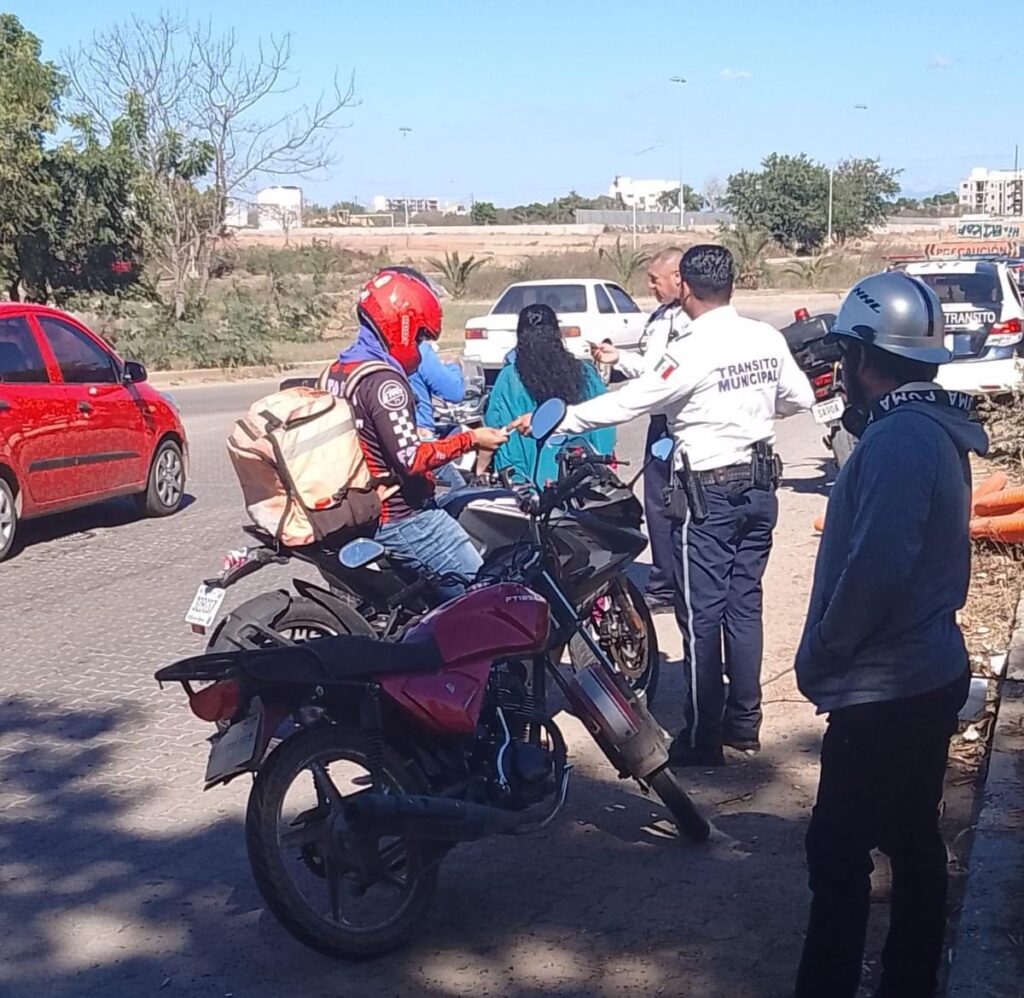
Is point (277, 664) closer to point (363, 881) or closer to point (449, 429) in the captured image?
point (363, 881)

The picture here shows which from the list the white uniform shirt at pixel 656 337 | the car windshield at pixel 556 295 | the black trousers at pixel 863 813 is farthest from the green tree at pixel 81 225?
the black trousers at pixel 863 813

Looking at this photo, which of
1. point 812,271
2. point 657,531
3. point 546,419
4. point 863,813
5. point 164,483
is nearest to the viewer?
point 863,813

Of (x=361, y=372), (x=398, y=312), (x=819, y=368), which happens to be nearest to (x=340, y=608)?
(x=361, y=372)

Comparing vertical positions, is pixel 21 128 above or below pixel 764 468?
above

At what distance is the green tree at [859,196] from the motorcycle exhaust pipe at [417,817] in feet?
230

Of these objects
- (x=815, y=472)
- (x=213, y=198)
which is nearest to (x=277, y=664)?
(x=815, y=472)

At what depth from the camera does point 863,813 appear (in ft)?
11.6

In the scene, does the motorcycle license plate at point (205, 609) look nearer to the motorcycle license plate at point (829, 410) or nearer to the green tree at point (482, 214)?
the motorcycle license plate at point (829, 410)

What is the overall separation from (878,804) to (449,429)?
423 cm

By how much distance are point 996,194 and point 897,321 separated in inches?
2723

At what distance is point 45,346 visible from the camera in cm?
1067

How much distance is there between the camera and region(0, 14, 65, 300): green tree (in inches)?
921

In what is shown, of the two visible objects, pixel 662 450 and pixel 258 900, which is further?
pixel 662 450

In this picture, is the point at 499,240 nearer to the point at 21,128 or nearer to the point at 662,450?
the point at 21,128
